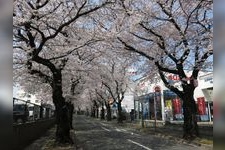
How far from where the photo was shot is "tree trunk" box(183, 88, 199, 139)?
1864 centimetres

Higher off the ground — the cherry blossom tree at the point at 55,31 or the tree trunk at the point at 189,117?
the cherry blossom tree at the point at 55,31

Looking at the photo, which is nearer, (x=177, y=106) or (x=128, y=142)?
(x=128, y=142)

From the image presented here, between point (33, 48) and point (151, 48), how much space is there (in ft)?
32.7

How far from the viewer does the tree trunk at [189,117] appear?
61.2ft

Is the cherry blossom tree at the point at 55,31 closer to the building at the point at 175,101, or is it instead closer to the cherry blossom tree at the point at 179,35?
the cherry blossom tree at the point at 179,35

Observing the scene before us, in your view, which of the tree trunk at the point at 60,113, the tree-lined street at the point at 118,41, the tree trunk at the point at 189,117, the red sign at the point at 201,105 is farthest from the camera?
the red sign at the point at 201,105

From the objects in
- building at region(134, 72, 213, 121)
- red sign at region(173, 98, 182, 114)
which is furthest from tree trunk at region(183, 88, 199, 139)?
red sign at region(173, 98, 182, 114)

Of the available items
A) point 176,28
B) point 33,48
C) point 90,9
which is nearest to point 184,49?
point 176,28

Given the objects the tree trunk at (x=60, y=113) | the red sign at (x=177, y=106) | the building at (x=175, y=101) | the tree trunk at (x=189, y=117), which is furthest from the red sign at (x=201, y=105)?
the tree trunk at (x=60, y=113)

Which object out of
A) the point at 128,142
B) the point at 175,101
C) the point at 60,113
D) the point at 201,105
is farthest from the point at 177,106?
the point at 60,113

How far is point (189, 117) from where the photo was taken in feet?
63.2

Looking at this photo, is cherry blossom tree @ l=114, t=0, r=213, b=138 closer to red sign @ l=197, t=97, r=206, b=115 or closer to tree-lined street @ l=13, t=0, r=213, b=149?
tree-lined street @ l=13, t=0, r=213, b=149

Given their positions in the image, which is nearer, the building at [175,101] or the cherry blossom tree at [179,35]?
the cherry blossom tree at [179,35]

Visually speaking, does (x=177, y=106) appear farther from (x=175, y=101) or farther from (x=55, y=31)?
(x=55, y=31)
